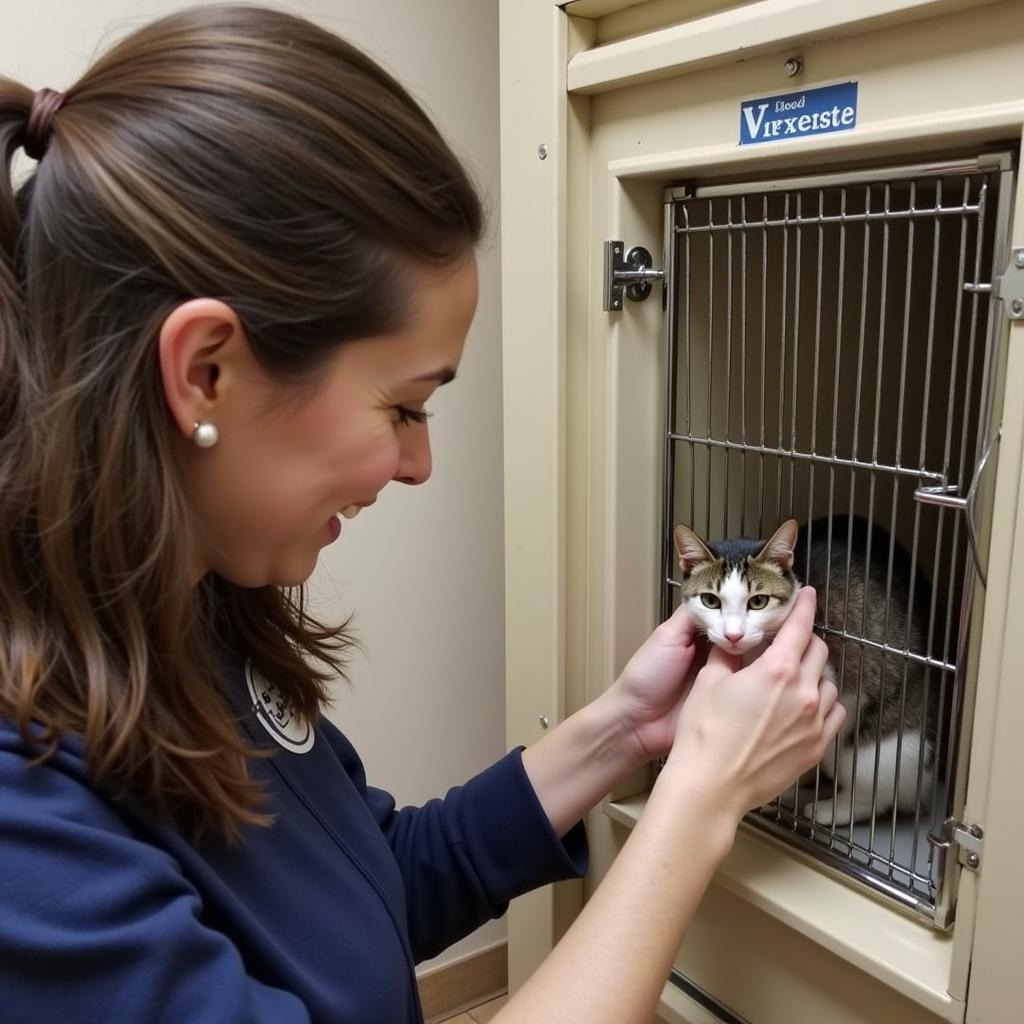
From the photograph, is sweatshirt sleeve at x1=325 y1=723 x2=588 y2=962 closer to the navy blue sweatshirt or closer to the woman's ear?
the navy blue sweatshirt

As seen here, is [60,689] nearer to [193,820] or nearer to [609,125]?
[193,820]

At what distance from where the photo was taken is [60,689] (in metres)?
0.47

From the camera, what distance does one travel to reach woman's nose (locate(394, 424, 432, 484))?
0.57 metres

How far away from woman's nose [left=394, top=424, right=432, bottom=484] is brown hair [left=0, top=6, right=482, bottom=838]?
0.29 ft

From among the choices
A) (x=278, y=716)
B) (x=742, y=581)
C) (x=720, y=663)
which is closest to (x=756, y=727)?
(x=720, y=663)

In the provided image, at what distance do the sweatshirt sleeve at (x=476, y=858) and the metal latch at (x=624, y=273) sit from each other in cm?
39

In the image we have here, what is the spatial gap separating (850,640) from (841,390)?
26 centimetres

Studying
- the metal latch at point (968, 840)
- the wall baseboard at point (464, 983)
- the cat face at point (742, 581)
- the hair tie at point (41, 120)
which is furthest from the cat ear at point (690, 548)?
the wall baseboard at point (464, 983)

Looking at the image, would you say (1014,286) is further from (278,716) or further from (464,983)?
(464,983)

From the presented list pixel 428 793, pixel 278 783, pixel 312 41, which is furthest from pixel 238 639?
pixel 428 793

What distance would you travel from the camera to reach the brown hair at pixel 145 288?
0.46 meters

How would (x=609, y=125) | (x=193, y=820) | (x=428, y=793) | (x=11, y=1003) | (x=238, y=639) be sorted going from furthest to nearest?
(x=428, y=793) < (x=609, y=125) < (x=238, y=639) < (x=193, y=820) < (x=11, y=1003)

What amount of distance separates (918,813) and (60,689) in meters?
0.62

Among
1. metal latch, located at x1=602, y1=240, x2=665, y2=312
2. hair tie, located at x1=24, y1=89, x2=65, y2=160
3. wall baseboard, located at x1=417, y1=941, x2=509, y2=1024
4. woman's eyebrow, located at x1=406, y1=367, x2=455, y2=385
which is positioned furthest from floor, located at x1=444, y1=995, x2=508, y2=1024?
hair tie, located at x1=24, y1=89, x2=65, y2=160
